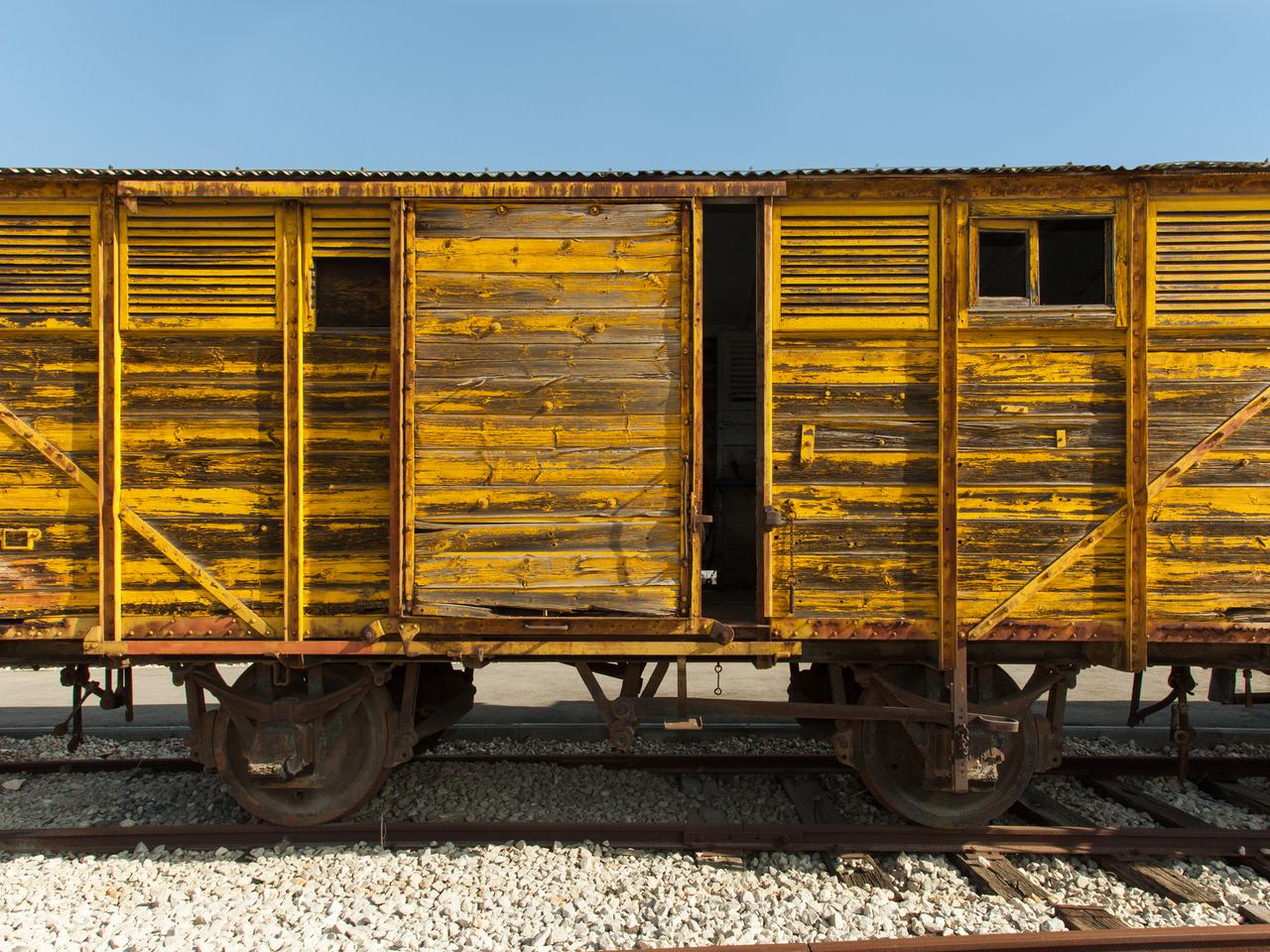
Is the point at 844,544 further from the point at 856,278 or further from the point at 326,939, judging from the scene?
the point at 326,939

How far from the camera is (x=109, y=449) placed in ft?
15.3

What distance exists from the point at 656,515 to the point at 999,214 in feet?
9.83

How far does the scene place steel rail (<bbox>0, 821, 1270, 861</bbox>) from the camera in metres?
4.76

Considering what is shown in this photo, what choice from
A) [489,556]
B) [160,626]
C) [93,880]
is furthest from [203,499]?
[93,880]

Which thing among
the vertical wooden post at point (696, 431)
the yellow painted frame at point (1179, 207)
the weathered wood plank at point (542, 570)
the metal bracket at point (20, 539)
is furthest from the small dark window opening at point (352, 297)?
the yellow painted frame at point (1179, 207)

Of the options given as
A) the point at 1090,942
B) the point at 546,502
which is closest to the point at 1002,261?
the point at 546,502

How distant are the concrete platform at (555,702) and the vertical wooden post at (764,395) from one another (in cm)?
232

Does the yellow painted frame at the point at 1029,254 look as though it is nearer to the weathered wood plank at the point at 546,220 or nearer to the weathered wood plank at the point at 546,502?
the weathered wood plank at the point at 546,220

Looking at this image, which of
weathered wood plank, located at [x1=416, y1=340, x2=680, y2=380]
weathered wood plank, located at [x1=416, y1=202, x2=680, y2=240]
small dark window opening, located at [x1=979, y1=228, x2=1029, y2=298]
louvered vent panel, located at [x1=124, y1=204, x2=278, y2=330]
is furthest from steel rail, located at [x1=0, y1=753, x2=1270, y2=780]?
weathered wood plank, located at [x1=416, y1=202, x2=680, y2=240]

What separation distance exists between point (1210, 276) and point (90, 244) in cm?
732

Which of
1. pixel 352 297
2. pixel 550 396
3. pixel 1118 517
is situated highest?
pixel 352 297

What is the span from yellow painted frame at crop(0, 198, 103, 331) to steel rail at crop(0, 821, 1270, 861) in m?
Answer: 3.34

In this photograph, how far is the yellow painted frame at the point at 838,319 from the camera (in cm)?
473

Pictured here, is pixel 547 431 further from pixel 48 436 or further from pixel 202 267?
pixel 48 436
